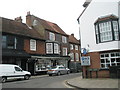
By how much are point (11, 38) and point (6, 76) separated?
9.35 metres

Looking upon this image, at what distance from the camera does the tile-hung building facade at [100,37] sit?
1803cm

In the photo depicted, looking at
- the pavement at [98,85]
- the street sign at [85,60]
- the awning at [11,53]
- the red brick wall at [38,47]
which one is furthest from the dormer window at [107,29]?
the red brick wall at [38,47]

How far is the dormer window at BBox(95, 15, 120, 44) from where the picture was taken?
18.0m

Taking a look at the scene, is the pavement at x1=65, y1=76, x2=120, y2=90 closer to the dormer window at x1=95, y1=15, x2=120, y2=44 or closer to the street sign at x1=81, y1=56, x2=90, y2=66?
the street sign at x1=81, y1=56, x2=90, y2=66

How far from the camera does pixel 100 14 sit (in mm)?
19156

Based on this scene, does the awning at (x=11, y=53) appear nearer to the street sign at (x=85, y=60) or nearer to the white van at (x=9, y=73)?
the white van at (x=9, y=73)

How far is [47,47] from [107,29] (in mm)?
18622

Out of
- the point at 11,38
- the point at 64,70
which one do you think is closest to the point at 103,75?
the point at 64,70

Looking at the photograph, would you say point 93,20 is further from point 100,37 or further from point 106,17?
point 100,37

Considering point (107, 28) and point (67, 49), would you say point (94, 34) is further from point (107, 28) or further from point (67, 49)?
point (67, 49)

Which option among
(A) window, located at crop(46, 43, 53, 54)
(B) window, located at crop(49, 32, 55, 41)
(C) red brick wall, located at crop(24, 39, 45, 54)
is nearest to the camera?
(C) red brick wall, located at crop(24, 39, 45, 54)

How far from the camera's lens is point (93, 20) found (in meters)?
19.7

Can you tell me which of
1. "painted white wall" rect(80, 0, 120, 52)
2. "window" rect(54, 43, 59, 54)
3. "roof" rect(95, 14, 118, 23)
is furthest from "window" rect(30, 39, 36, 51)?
"roof" rect(95, 14, 118, 23)

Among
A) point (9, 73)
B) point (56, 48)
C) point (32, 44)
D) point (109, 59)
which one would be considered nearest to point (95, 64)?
point (109, 59)
